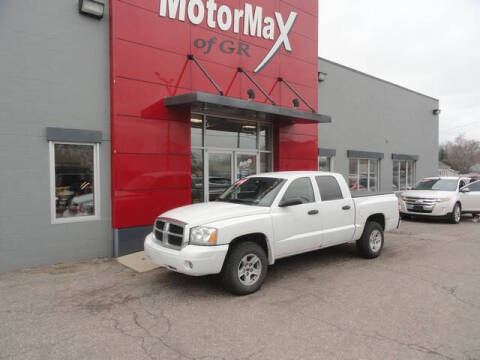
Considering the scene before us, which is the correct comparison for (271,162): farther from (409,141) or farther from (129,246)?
(409,141)

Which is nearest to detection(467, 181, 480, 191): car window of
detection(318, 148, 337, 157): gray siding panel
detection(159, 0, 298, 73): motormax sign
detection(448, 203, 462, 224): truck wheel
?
detection(448, 203, 462, 224): truck wheel

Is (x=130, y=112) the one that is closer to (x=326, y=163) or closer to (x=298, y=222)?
(x=298, y=222)

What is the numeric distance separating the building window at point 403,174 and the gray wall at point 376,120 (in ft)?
1.34

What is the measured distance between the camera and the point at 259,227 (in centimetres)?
533

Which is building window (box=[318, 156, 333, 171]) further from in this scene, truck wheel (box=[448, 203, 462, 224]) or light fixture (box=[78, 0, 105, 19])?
light fixture (box=[78, 0, 105, 19])

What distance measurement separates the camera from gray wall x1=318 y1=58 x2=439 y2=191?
14.1 metres

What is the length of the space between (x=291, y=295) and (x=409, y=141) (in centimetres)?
1634

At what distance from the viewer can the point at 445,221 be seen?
13.2 m

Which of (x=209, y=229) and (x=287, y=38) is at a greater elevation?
(x=287, y=38)

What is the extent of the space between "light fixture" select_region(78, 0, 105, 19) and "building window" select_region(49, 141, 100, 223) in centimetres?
280

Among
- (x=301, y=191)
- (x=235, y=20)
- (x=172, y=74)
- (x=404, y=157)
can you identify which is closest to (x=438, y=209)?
(x=404, y=157)

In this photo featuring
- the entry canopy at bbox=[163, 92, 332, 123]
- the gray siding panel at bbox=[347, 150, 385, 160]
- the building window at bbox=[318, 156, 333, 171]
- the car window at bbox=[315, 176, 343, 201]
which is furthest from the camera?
the gray siding panel at bbox=[347, 150, 385, 160]

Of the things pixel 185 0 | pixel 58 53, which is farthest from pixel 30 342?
pixel 185 0

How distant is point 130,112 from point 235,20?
431 cm
